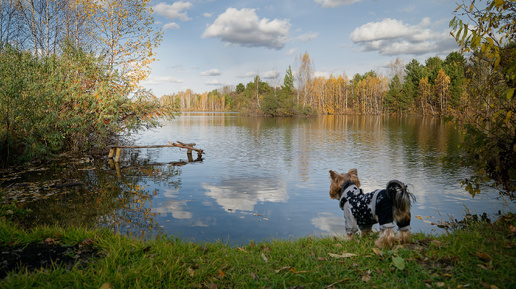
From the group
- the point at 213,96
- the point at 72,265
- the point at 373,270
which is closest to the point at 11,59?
the point at 72,265

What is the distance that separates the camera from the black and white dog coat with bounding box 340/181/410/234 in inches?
181

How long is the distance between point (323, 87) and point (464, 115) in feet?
304

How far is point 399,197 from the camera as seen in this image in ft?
14.7

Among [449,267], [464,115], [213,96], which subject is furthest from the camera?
[213,96]

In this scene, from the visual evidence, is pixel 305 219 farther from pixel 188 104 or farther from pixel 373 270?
pixel 188 104

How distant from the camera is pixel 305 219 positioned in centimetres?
820

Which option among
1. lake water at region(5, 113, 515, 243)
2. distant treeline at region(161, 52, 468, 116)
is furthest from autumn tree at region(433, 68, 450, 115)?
lake water at region(5, 113, 515, 243)

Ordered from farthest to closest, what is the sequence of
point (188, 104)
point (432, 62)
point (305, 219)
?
point (188, 104) < point (432, 62) < point (305, 219)

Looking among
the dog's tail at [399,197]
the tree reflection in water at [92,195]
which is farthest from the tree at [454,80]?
the dog's tail at [399,197]

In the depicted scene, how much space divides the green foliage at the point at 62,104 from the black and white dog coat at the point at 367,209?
1312cm

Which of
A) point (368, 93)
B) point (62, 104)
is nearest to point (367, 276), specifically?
point (62, 104)

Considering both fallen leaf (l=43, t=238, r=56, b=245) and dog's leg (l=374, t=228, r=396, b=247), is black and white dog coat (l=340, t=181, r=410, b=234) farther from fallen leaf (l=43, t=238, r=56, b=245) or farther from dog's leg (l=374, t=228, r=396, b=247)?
fallen leaf (l=43, t=238, r=56, b=245)

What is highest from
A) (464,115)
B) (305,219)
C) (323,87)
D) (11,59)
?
(323,87)

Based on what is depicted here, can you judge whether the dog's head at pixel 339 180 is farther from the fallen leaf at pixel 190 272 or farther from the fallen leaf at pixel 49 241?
the fallen leaf at pixel 49 241
